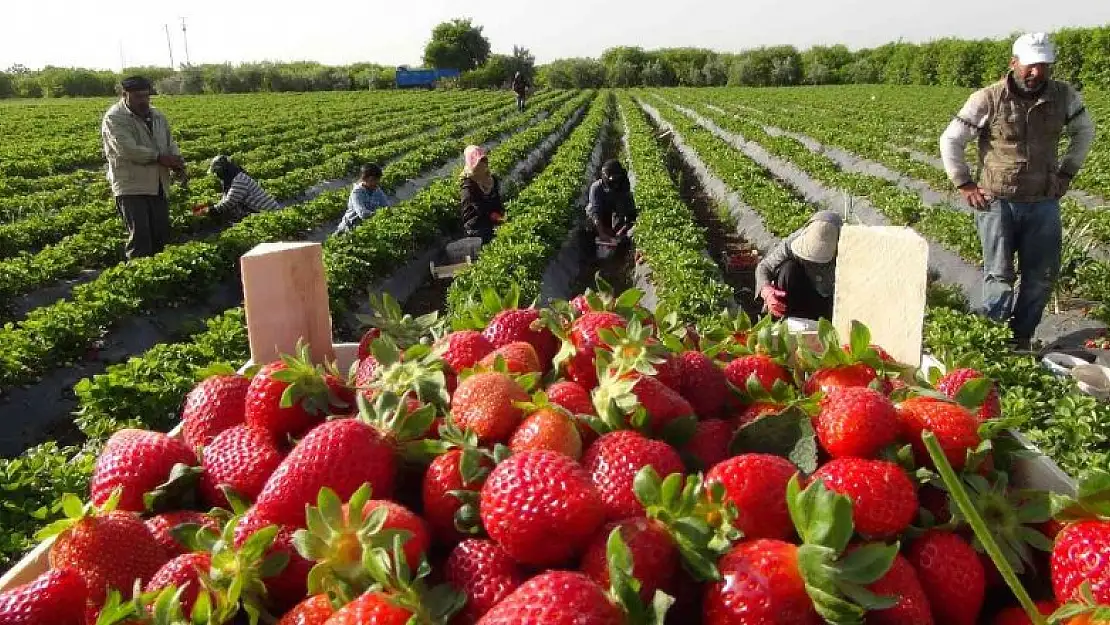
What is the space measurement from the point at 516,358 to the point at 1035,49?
16.5 feet

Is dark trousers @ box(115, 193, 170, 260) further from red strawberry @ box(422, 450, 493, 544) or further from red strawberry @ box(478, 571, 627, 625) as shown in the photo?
red strawberry @ box(478, 571, 627, 625)

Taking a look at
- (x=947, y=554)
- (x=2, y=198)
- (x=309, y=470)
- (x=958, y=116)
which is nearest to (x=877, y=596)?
(x=947, y=554)

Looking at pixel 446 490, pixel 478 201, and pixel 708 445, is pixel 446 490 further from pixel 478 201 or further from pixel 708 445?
pixel 478 201

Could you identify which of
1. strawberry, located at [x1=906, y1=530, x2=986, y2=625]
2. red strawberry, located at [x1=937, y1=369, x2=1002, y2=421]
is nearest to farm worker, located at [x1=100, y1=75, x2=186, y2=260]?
red strawberry, located at [x1=937, y1=369, x2=1002, y2=421]

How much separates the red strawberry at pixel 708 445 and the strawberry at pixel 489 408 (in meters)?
0.35

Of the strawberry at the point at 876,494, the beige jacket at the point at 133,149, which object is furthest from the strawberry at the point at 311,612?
the beige jacket at the point at 133,149

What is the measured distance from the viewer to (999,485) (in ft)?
4.79

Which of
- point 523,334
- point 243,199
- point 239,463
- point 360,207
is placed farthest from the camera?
point 243,199

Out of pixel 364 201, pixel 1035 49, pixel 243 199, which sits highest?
pixel 1035 49

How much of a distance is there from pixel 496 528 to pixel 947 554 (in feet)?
2.48

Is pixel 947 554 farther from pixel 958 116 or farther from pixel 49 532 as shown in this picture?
pixel 958 116

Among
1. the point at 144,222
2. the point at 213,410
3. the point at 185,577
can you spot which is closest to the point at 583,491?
the point at 185,577

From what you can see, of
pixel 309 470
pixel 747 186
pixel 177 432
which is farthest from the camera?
pixel 747 186

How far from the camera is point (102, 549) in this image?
1389mm
